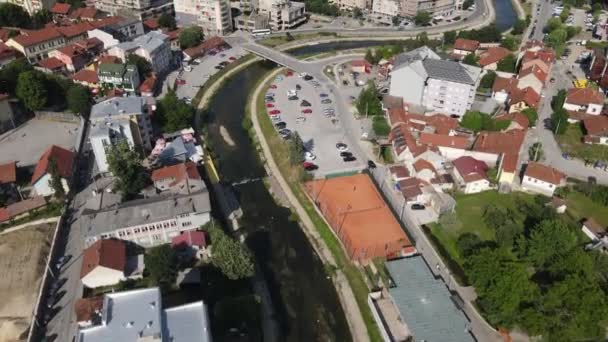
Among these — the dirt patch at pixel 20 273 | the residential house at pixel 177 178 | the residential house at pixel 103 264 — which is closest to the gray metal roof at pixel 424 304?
the residential house at pixel 177 178

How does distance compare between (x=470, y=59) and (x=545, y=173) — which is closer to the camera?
(x=545, y=173)

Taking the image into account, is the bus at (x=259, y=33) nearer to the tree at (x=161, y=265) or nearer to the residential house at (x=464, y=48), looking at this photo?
the residential house at (x=464, y=48)

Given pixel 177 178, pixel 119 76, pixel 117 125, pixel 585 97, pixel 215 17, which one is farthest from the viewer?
pixel 215 17

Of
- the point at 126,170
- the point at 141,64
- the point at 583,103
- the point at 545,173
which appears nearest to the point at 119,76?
the point at 141,64

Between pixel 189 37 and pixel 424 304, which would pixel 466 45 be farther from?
pixel 424 304

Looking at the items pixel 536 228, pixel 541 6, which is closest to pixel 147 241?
pixel 536 228

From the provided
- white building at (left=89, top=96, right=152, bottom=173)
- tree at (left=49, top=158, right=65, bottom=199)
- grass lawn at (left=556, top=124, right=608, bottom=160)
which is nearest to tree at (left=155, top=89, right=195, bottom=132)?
white building at (left=89, top=96, right=152, bottom=173)
